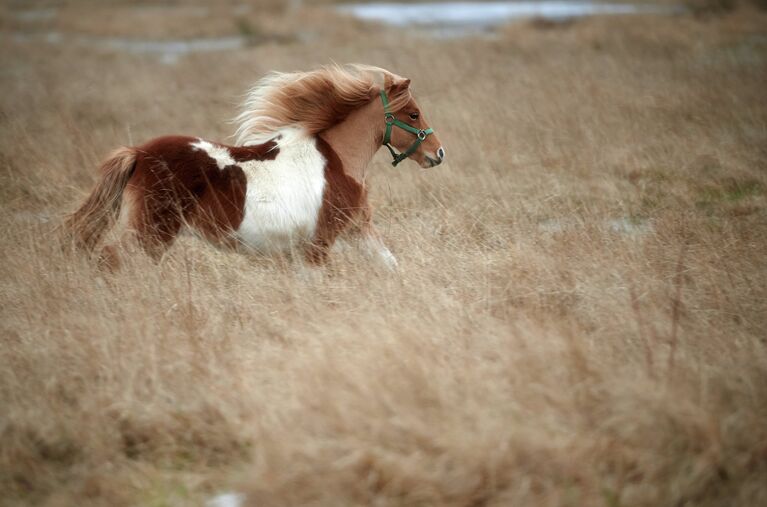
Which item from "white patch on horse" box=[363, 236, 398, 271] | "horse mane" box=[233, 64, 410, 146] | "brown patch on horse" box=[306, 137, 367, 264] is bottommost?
"white patch on horse" box=[363, 236, 398, 271]

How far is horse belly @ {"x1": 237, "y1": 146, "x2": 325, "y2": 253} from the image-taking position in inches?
186

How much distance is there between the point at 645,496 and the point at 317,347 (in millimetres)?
1611

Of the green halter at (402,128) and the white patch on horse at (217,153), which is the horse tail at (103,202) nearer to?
the white patch on horse at (217,153)

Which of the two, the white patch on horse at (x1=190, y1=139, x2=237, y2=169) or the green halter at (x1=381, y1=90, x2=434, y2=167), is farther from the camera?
the green halter at (x1=381, y1=90, x2=434, y2=167)

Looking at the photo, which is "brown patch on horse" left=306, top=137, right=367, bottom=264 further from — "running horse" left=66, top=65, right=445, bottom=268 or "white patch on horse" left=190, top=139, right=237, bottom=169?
"white patch on horse" left=190, top=139, right=237, bottom=169

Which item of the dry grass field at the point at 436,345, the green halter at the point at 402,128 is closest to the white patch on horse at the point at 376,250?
the dry grass field at the point at 436,345

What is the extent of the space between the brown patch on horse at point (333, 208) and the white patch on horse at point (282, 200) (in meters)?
0.04

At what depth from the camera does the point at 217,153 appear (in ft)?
15.7

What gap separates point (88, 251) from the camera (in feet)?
16.1

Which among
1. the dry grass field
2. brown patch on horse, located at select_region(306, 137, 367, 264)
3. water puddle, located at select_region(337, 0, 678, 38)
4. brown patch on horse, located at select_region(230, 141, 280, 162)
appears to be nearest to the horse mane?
brown patch on horse, located at select_region(230, 141, 280, 162)

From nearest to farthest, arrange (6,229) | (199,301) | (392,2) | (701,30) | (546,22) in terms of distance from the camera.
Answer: (199,301)
(6,229)
(701,30)
(546,22)
(392,2)

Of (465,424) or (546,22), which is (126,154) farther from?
(546,22)

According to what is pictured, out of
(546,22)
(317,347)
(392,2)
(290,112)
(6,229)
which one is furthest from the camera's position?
(392,2)

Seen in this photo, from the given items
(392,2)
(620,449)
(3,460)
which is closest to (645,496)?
(620,449)
